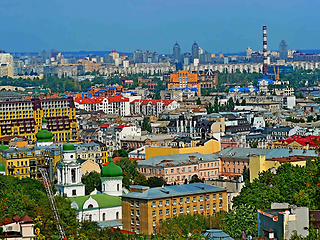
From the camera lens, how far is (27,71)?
525 ft

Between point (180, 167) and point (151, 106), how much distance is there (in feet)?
140

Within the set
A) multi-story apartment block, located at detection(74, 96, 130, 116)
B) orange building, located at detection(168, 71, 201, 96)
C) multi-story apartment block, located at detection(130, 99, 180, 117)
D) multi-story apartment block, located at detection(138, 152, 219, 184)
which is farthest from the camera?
orange building, located at detection(168, 71, 201, 96)

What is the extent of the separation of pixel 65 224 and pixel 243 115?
1794 inches

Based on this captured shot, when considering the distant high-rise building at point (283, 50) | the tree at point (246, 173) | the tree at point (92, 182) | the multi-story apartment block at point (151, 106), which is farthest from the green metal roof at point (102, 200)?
the distant high-rise building at point (283, 50)

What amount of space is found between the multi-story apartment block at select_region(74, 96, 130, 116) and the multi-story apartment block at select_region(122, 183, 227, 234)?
49.6 meters

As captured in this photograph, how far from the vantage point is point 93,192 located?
93.1 ft

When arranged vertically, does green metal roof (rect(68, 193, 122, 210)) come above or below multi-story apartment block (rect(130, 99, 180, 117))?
below

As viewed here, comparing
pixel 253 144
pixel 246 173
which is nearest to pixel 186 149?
pixel 246 173

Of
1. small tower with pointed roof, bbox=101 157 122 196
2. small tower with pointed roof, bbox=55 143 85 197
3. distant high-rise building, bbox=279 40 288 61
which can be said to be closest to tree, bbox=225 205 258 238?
small tower with pointed roof, bbox=101 157 122 196

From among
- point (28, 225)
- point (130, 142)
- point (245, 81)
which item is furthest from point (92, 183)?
point (245, 81)

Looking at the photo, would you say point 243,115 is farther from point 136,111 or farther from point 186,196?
point 186,196

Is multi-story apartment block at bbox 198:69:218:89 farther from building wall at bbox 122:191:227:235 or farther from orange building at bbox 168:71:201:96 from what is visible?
building wall at bbox 122:191:227:235

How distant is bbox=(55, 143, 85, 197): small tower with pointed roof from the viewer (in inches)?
1105

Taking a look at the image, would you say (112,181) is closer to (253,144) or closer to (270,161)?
(270,161)
